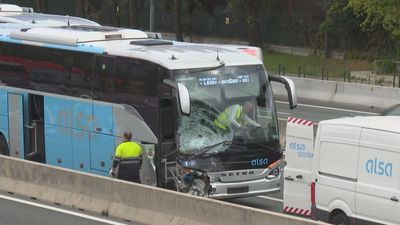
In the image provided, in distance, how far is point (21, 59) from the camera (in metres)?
18.3

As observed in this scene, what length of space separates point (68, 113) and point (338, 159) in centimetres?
714

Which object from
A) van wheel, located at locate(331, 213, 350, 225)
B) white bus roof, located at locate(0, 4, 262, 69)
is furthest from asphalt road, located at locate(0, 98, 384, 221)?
van wheel, located at locate(331, 213, 350, 225)

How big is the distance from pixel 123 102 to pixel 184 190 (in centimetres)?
236

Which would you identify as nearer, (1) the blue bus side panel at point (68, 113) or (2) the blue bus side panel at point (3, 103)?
(1) the blue bus side panel at point (68, 113)

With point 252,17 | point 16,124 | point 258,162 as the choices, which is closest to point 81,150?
point 16,124

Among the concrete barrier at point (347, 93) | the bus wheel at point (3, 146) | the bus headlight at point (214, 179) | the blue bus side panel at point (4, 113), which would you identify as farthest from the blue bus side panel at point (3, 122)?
the concrete barrier at point (347, 93)

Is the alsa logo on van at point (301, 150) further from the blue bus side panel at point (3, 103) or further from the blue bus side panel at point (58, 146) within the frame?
the blue bus side panel at point (3, 103)

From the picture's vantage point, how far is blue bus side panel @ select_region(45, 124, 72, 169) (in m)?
16.8

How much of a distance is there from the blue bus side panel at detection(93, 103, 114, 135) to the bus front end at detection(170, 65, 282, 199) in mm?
2027

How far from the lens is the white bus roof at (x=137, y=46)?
583 inches

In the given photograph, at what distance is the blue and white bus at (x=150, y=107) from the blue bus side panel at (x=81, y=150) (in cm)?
2

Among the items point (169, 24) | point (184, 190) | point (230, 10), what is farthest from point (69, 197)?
point (169, 24)

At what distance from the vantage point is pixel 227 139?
47.1 feet

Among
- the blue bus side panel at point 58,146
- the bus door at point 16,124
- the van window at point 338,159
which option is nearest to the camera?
the van window at point 338,159
